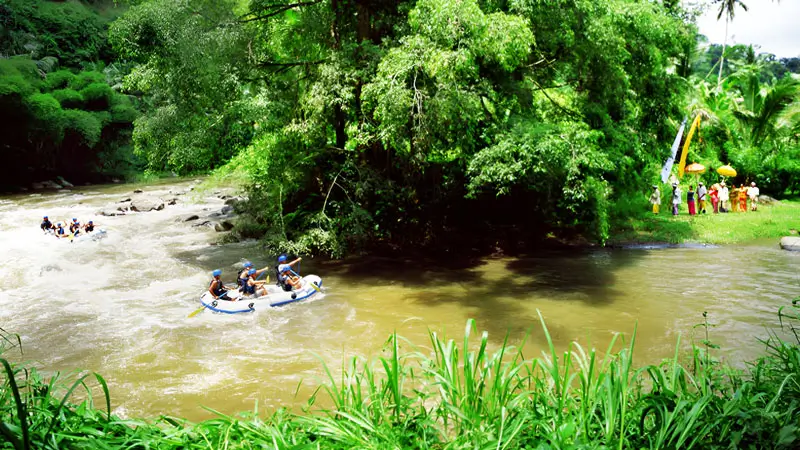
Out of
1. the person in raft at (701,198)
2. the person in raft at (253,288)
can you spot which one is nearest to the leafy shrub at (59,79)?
the person in raft at (253,288)

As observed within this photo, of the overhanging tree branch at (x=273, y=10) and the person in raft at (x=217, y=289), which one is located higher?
the overhanging tree branch at (x=273, y=10)

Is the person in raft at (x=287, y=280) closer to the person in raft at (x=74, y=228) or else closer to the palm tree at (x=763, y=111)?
the person in raft at (x=74, y=228)

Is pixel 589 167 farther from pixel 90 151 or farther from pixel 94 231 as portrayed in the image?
pixel 90 151

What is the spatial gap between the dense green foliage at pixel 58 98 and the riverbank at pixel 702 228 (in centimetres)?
2893

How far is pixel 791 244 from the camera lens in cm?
1434

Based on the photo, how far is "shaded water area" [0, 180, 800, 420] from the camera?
8.03 metres

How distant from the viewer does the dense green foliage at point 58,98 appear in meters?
29.3

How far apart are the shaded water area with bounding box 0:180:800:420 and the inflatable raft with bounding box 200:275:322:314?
0.67ft

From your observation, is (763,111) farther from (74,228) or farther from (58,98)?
(58,98)

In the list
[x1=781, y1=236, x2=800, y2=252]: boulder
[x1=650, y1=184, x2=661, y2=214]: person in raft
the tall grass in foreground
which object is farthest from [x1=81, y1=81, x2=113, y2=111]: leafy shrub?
[x1=781, y1=236, x2=800, y2=252]: boulder

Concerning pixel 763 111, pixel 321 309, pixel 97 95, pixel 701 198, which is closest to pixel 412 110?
pixel 321 309

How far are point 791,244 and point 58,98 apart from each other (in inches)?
1362

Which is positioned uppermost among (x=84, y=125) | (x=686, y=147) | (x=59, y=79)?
(x=59, y=79)

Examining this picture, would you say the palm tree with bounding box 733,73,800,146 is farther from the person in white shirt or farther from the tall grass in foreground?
the tall grass in foreground
